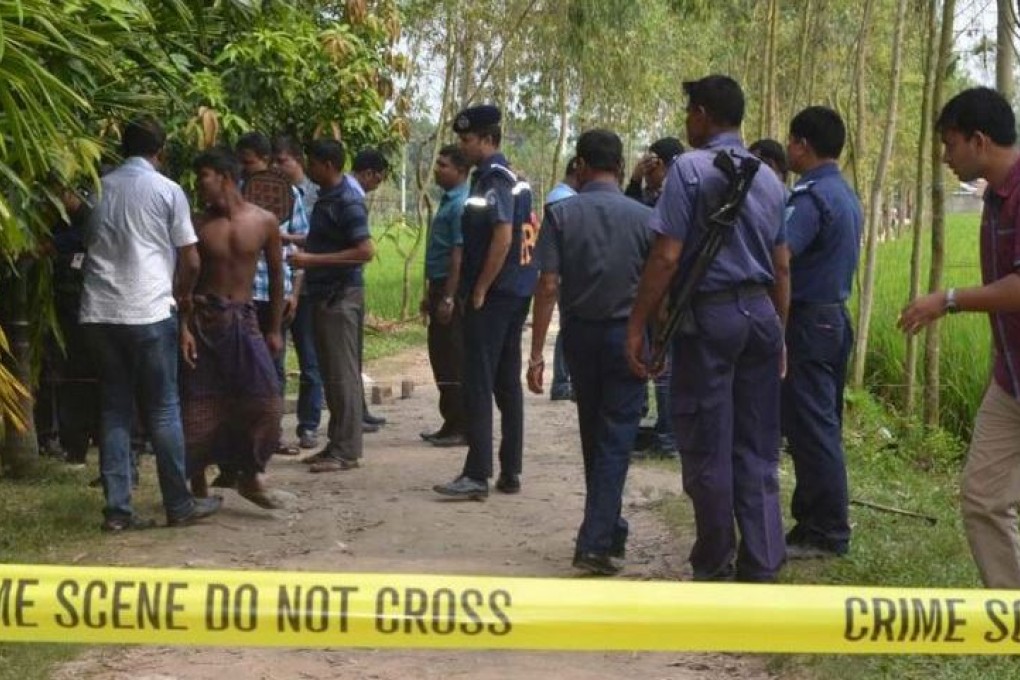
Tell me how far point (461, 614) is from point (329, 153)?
5881 mm

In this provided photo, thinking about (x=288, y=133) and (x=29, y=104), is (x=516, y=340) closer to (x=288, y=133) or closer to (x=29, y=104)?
(x=29, y=104)

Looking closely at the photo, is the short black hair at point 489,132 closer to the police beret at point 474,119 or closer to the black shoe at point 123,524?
the police beret at point 474,119

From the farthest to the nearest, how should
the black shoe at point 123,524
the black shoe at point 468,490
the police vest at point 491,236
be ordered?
1. the black shoe at point 468,490
2. the police vest at point 491,236
3. the black shoe at point 123,524

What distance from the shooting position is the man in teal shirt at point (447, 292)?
919 cm

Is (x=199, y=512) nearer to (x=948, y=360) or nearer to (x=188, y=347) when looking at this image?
(x=188, y=347)

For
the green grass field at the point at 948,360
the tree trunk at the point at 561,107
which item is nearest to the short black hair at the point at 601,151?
the green grass field at the point at 948,360

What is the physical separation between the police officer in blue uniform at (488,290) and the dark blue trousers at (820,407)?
6.11ft

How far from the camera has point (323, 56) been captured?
11.2m

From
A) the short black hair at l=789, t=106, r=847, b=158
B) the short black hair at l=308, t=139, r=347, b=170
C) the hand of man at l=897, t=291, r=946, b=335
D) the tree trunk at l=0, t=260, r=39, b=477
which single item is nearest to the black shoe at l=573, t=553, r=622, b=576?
the short black hair at l=789, t=106, r=847, b=158

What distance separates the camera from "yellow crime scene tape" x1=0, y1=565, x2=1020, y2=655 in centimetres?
317

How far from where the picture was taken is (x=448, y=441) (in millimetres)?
10195

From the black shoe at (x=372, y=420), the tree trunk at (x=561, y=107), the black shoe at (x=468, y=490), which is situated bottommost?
the black shoe at (x=468, y=490)

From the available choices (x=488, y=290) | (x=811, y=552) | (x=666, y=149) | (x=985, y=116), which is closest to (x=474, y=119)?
(x=488, y=290)

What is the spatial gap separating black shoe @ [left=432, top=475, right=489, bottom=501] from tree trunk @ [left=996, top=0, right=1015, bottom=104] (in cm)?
359
